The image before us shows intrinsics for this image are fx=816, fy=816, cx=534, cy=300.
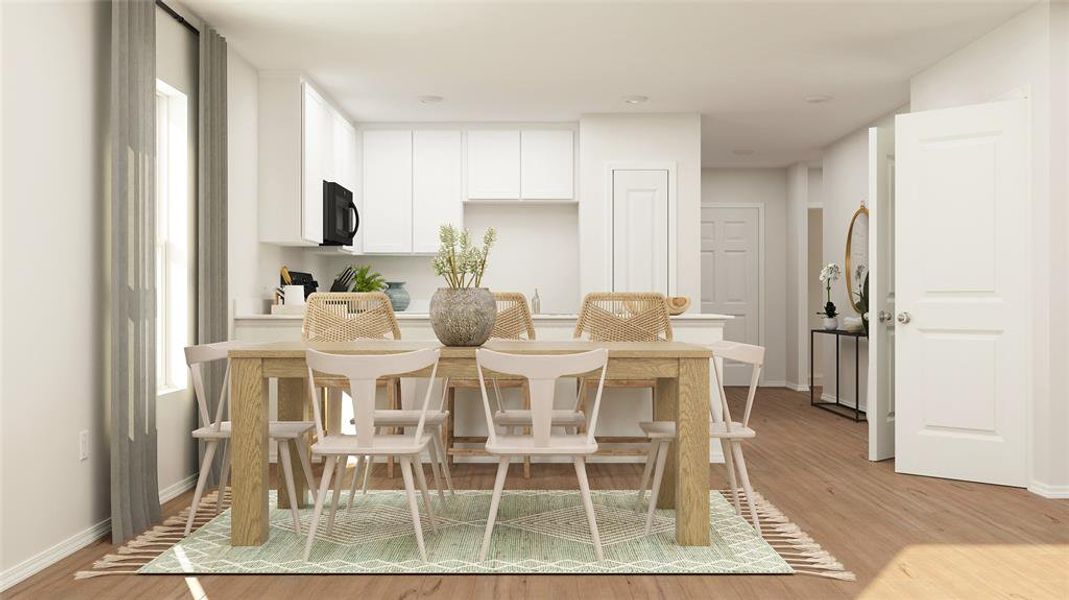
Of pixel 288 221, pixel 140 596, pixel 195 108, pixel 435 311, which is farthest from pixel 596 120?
pixel 140 596

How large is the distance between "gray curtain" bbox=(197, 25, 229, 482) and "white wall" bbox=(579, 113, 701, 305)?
2978 millimetres

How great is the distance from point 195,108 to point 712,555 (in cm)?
342

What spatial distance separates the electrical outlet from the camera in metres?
3.15

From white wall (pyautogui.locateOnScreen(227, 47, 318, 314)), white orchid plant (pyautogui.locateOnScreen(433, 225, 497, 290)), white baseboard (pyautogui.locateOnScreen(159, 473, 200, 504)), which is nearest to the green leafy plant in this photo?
white wall (pyautogui.locateOnScreen(227, 47, 318, 314))

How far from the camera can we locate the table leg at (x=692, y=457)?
310cm

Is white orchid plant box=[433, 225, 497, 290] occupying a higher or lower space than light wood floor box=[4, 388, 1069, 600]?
higher

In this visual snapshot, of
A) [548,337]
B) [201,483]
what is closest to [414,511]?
[201,483]

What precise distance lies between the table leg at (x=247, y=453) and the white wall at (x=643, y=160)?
380 centimetres

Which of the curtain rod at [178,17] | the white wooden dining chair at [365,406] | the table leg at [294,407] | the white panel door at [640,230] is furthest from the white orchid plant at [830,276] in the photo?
the curtain rod at [178,17]

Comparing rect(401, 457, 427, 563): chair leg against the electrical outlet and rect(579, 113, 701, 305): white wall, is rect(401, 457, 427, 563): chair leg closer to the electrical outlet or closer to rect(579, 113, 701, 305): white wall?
the electrical outlet

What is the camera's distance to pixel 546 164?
270 inches

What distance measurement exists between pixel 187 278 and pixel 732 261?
642cm

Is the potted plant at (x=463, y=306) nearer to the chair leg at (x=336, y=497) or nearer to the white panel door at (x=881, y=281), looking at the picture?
the chair leg at (x=336, y=497)

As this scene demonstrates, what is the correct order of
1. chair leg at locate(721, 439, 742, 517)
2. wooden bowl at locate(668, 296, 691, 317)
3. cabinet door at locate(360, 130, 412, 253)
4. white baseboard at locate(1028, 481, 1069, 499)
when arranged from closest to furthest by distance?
chair leg at locate(721, 439, 742, 517), white baseboard at locate(1028, 481, 1069, 499), wooden bowl at locate(668, 296, 691, 317), cabinet door at locate(360, 130, 412, 253)
